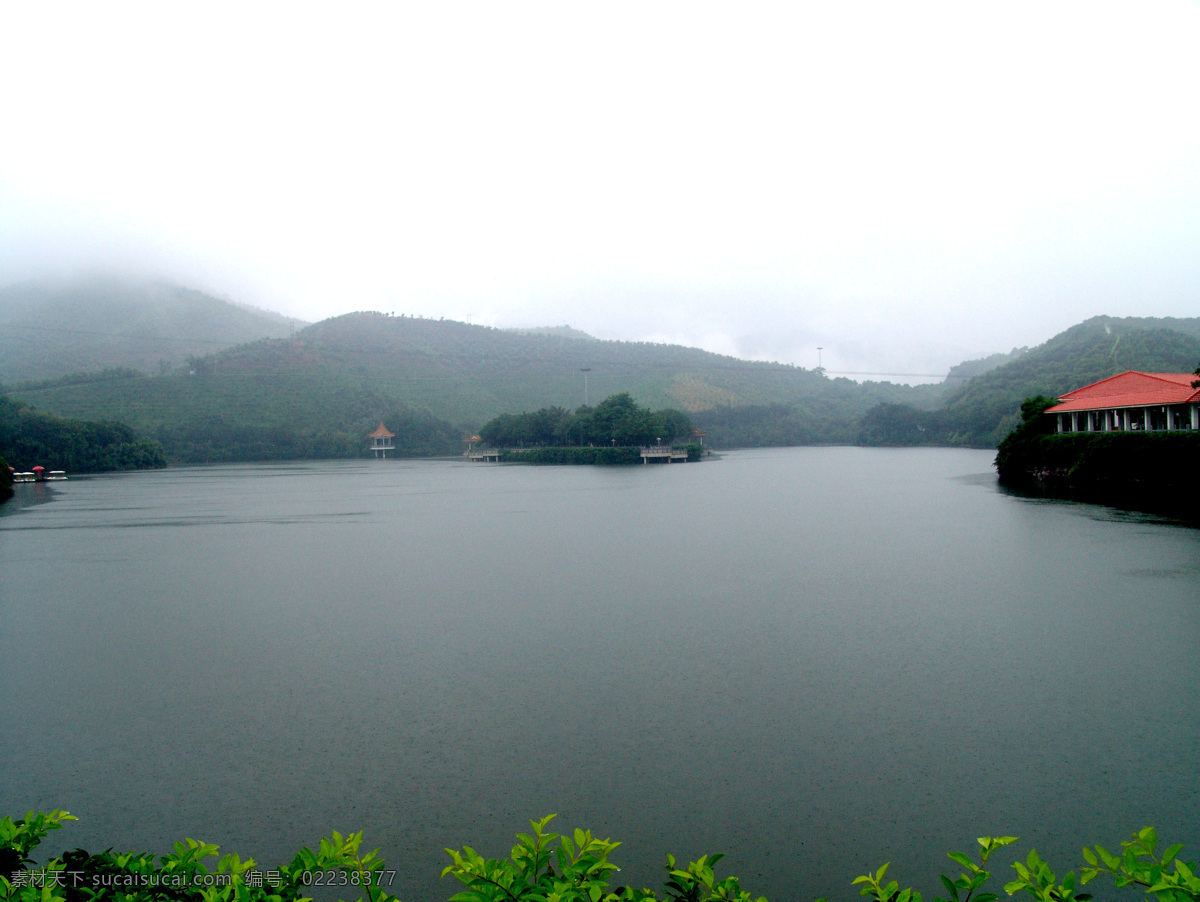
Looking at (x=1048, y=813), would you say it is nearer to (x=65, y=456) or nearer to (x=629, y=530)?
(x=629, y=530)

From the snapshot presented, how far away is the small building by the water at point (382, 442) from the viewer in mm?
82250

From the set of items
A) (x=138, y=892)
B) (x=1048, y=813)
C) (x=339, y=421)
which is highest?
(x=339, y=421)

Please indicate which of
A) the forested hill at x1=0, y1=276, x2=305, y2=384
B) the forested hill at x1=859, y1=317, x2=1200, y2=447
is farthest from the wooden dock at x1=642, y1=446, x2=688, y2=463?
the forested hill at x1=0, y1=276, x2=305, y2=384

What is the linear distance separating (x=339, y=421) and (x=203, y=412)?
A: 14037 mm

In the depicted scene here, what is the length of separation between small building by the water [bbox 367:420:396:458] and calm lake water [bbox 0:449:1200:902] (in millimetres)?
70466

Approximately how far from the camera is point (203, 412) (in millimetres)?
79000

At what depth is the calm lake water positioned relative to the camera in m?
4.13

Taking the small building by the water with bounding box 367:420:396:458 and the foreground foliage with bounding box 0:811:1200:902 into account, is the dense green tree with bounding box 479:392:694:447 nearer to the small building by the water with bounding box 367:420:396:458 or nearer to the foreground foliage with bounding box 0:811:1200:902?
the small building by the water with bounding box 367:420:396:458

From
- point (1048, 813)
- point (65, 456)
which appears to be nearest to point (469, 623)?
point (1048, 813)

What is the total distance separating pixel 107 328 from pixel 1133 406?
170899mm

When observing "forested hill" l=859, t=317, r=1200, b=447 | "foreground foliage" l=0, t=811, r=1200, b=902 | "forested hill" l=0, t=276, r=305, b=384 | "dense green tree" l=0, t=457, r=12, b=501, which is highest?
"forested hill" l=0, t=276, r=305, b=384

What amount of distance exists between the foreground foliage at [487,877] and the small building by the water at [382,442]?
269 ft

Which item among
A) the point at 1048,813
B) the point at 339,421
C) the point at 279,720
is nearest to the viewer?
the point at 1048,813

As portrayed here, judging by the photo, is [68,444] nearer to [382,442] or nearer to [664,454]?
[382,442]
